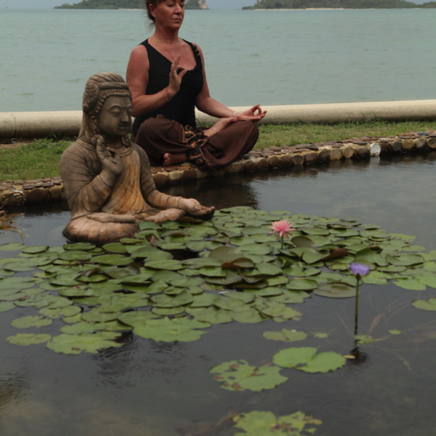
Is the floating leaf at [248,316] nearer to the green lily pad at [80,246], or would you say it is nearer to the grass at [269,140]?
the green lily pad at [80,246]

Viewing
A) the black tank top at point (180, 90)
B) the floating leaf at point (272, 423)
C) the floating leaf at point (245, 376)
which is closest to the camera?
the floating leaf at point (272, 423)

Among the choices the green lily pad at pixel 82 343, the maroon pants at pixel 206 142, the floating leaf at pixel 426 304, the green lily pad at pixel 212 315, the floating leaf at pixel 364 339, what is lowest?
the floating leaf at pixel 364 339

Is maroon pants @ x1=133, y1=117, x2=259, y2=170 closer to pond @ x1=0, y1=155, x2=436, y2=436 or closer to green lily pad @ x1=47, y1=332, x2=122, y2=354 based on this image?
pond @ x1=0, y1=155, x2=436, y2=436

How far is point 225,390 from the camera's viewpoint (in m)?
2.71

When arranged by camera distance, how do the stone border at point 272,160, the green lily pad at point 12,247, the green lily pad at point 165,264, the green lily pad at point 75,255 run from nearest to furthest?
the green lily pad at point 165,264
the green lily pad at point 75,255
the green lily pad at point 12,247
the stone border at point 272,160

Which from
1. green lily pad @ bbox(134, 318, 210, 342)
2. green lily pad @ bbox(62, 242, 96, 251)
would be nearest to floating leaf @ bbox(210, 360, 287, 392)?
green lily pad @ bbox(134, 318, 210, 342)

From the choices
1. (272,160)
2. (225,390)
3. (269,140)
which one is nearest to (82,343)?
(225,390)

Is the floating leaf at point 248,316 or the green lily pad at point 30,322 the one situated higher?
the green lily pad at point 30,322

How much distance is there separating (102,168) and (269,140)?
11.8ft

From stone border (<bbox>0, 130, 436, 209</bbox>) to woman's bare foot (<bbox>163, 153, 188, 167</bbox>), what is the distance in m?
0.05

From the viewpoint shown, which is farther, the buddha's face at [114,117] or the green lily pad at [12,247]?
the buddha's face at [114,117]

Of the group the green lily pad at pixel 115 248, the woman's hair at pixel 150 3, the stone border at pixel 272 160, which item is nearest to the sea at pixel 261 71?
the woman's hair at pixel 150 3

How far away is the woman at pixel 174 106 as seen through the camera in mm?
A: 5707

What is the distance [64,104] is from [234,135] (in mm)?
9623
